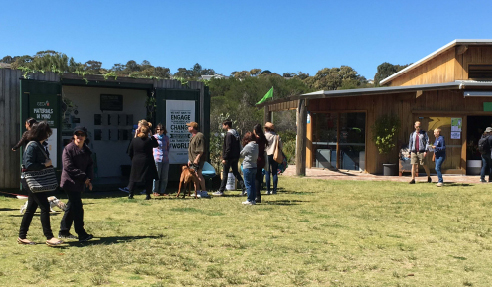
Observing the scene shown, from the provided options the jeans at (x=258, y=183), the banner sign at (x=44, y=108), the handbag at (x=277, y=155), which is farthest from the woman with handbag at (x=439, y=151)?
the banner sign at (x=44, y=108)

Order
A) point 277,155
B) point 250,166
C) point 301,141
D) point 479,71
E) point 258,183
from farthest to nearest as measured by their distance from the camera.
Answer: point 479,71 → point 301,141 → point 277,155 → point 258,183 → point 250,166

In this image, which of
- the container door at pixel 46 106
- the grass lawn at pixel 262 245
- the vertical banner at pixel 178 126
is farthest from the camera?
the vertical banner at pixel 178 126

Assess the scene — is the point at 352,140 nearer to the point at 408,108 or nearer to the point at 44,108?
the point at 408,108

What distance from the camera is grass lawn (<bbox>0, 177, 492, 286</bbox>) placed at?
5.12m

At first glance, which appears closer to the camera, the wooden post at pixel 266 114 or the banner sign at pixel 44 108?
the banner sign at pixel 44 108

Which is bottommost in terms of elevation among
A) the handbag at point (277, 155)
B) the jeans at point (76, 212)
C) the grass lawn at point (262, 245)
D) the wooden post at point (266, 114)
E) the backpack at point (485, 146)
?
the grass lawn at point (262, 245)

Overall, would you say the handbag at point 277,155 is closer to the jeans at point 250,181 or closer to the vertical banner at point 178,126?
the jeans at point 250,181

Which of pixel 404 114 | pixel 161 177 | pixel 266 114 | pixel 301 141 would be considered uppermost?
pixel 266 114

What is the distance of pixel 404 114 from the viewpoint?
17469 millimetres

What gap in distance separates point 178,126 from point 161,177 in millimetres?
1938

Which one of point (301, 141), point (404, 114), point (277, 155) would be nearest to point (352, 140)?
point (404, 114)

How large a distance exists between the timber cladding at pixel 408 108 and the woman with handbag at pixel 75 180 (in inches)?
498

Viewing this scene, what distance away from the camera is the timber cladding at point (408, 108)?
17.2 metres

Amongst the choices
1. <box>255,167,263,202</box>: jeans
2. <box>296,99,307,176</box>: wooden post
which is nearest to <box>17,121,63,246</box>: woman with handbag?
<box>255,167,263,202</box>: jeans
